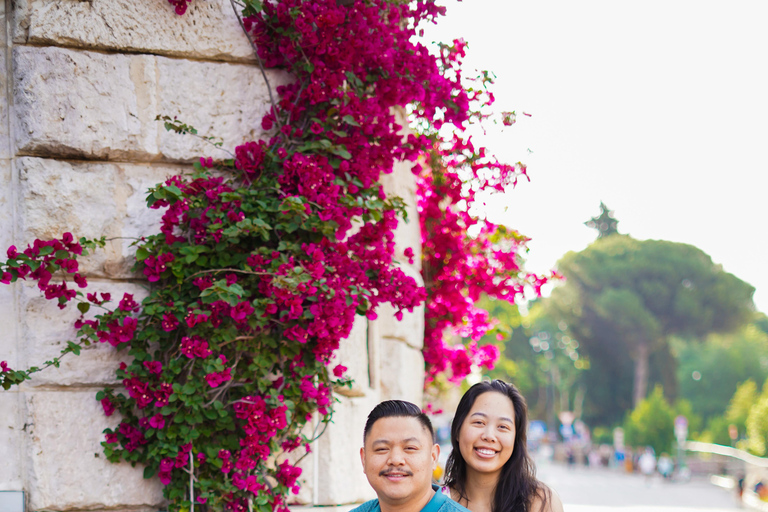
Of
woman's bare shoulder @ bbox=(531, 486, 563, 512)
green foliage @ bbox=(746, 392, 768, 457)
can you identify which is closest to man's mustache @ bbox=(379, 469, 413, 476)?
woman's bare shoulder @ bbox=(531, 486, 563, 512)

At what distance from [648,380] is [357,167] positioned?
4114cm

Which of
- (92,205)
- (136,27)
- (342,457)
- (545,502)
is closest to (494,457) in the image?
(545,502)

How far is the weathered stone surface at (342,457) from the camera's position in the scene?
10.1 ft

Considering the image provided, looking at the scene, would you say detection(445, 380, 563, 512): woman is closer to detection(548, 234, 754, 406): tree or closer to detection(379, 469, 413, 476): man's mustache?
detection(379, 469, 413, 476): man's mustache

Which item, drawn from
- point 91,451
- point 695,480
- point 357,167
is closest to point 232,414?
point 91,451

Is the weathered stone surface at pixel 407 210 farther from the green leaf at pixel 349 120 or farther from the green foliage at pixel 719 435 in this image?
the green foliage at pixel 719 435

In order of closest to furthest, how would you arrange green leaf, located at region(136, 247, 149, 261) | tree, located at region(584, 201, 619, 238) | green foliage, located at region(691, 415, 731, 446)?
green leaf, located at region(136, 247, 149, 261) → green foliage, located at region(691, 415, 731, 446) → tree, located at region(584, 201, 619, 238)

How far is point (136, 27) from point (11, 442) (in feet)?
5.56

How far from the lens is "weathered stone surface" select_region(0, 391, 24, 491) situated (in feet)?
8.86

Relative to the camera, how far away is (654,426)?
29.1m

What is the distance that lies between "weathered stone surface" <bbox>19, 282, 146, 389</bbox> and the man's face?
1396 mm

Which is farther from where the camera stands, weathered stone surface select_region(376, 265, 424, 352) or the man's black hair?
weathered stone surface select_region(376, 265, 424, 352)

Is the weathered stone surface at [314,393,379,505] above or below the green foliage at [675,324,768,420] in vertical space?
above

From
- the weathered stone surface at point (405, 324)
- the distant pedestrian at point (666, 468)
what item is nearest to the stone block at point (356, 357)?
the weathered stone surface at point (405, 324)
